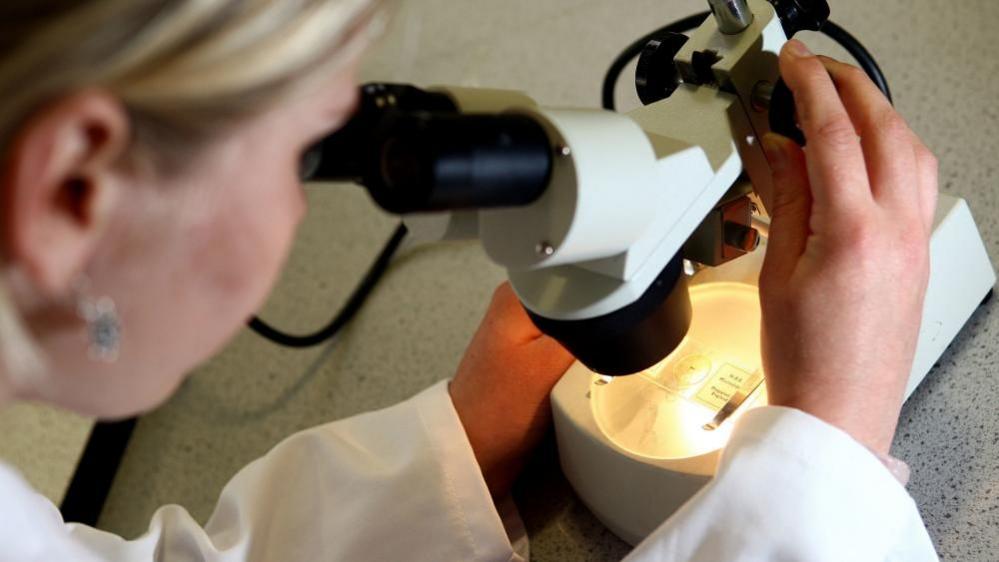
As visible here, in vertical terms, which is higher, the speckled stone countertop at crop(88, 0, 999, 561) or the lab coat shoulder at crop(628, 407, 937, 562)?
the lab coat shoulder at crop(628, 407, 937, 562)

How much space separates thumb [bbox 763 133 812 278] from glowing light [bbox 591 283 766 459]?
0.42 ft

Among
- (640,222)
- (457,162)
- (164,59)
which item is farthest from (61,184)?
(640,222)

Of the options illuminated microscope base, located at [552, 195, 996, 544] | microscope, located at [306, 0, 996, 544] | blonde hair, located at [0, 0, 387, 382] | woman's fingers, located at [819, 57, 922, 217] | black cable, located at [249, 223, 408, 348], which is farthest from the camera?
black cable, located at [249, 223, 408, 348]

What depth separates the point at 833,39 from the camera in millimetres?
894

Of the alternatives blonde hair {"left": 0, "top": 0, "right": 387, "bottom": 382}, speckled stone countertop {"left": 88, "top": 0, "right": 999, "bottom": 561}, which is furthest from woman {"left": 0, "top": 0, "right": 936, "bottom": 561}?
speckled stone countertop {"left": 88, "top": 0, "right": 999, "bottom": 561}

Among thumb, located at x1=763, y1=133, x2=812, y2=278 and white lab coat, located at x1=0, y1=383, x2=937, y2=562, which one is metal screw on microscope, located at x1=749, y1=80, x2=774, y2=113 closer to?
thumb, located at x1=763, y1=133, x2=812, y2=278

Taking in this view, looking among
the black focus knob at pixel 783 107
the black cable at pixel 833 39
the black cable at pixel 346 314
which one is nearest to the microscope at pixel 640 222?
the black focus knob at pixel 783 107

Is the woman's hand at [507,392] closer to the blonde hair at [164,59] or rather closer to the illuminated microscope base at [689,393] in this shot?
the illuminated microscope base at [689,393]

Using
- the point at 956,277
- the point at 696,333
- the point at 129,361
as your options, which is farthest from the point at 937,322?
the point at 129,361

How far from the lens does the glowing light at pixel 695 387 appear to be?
2.33 ft

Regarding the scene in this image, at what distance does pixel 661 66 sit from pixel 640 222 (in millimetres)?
188

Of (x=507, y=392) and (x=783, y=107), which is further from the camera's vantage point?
(x=507, y=392)

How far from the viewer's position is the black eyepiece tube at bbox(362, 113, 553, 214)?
0.46m

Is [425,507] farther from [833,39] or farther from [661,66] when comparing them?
[833,39]
